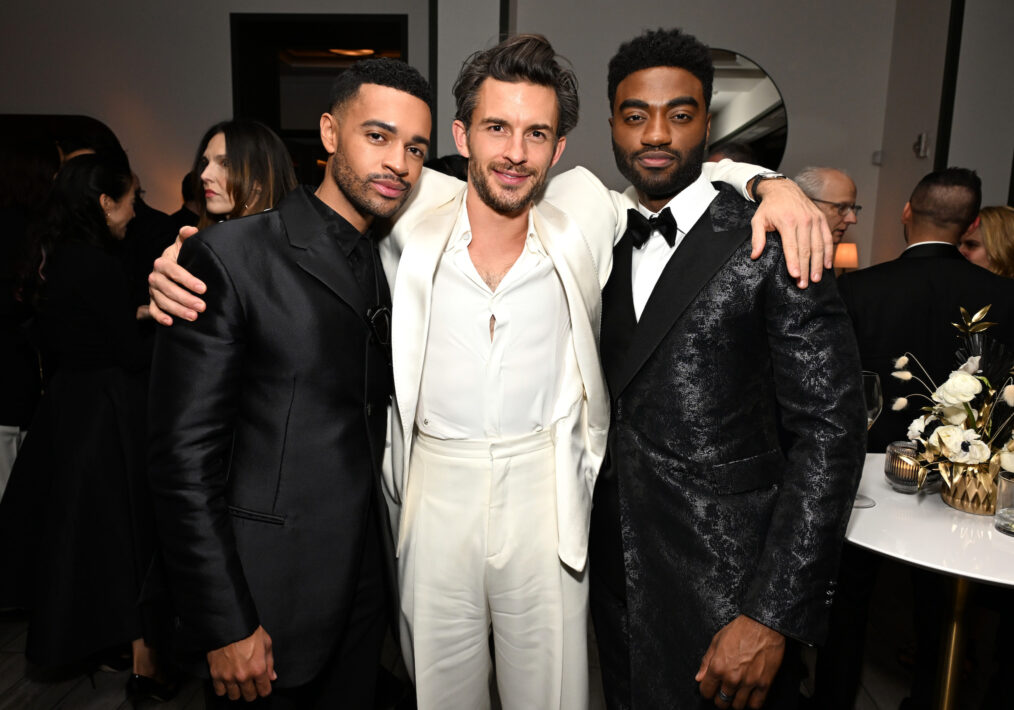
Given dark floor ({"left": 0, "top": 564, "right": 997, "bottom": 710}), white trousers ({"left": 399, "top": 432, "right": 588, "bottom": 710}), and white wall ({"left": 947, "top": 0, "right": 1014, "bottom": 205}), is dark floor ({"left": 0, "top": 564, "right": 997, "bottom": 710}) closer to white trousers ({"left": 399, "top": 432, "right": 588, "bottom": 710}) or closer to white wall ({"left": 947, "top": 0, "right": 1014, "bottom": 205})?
white trousers ({"left": 399, "top": 432, "right": 588, "bottom": 710})

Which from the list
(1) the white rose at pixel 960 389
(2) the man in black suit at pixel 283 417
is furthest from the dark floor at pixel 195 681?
(2) the man in black suit at pixel 283 417

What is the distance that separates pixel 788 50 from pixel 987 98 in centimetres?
133

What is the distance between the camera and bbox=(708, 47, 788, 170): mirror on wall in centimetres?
486

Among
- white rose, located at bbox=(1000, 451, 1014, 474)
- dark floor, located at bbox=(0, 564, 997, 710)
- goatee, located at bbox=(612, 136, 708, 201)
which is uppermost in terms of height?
goatee, located at bbox=(612, 136, 708, 201)

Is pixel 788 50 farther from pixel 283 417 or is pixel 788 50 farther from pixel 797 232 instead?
pixel 283 417

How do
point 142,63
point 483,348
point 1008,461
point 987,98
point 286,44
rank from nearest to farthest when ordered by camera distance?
point 483,348 → point 1008,461 → point 987,98 → point 142,63 → point 286,44

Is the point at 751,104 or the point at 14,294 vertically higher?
the point at 751,104

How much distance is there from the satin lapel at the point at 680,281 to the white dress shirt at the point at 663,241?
38 millimetres

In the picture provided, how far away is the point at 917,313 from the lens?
2633 millimetres

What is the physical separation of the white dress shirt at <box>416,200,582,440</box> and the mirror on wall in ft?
12.3

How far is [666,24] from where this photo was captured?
15.9 ft

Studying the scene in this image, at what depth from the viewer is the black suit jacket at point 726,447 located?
1.33 m

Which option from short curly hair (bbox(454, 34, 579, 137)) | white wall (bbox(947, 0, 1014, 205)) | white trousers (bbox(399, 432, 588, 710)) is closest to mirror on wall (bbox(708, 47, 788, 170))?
white wall (bbox(947, 0, 1014, 205))

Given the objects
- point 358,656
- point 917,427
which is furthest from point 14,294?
point 917,427
